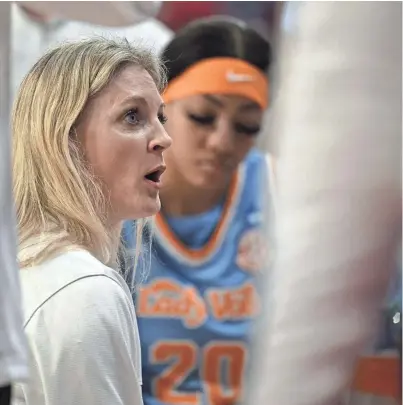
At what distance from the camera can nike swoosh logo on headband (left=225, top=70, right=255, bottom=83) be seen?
3.99 ft

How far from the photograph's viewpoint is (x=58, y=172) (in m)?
0.97

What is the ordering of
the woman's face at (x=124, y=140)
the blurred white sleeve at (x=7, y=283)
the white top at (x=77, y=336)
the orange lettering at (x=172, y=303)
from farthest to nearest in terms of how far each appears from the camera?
the orange lettering at (x=172, y=303)
the woman's face at (x=124, y=140)
the white top at (x=77, y=336)
the blurred white sleeve at (x=7, y=283)

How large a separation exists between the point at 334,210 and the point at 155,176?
0.88 feet

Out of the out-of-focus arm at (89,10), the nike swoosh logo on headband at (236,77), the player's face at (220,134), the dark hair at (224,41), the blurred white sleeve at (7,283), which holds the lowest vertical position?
the blurred white sleeve at (7,283)

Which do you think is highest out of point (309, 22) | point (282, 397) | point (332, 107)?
point (309, 22)

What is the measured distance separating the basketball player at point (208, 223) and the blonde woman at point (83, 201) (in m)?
0.12

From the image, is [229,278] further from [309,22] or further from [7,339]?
[7,339]

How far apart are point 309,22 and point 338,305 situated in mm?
424

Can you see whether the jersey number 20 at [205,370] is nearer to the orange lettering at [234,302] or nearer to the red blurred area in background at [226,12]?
the orange lettering at [234,302]

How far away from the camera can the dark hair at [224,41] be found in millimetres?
1211

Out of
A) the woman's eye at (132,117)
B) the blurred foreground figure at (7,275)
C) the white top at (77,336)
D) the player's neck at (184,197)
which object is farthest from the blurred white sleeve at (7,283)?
the player's neck at (184,197)

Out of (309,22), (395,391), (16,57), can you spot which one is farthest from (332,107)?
(395,391)

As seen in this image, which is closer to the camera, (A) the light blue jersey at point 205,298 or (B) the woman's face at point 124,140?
(B) the woman's face at point 124,140

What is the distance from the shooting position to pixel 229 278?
1204 millimetres
